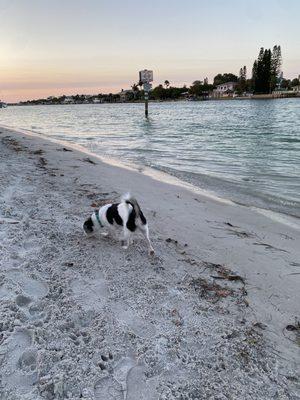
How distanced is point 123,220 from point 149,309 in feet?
5.14

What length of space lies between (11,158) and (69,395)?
11.2m

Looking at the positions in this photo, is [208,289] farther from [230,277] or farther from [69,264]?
[69,264]

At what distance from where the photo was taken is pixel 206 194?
948 centimetres

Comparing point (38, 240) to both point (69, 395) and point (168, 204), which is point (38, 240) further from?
point (168, 204)

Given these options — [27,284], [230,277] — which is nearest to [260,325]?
[230,277]

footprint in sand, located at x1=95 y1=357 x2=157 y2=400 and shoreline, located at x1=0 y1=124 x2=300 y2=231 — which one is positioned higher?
footprint in sand, located at x1=95 y1=357 x2=157 y2=400

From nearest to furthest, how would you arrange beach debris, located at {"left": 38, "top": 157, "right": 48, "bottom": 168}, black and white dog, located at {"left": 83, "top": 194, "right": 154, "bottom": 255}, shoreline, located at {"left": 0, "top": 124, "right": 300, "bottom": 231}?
black and white dog, located at {"left": 83, "top": 194, "right": 154, "bottom": 255} → shoreline, located at {"left": 0, "top": 124, "right": 300, "bottom": 231} → beach debris, located at {"left": 38, "top": 157, "right": 48, "bottom": 168}

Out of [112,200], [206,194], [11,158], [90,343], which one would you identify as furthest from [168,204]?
[11,158]

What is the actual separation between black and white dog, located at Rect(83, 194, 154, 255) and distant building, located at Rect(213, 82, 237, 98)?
179 metres

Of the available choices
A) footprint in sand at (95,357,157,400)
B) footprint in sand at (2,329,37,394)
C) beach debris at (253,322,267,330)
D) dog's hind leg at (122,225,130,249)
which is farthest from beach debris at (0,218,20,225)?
beach debris at (253,322,267,330)

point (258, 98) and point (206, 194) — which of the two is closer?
point (206, 194)

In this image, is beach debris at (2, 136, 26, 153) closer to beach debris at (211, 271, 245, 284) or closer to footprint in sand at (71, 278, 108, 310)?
footprint in sand at (71, 278, 108, 310)

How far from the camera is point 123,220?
5023 mm

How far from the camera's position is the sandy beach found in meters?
2.83
